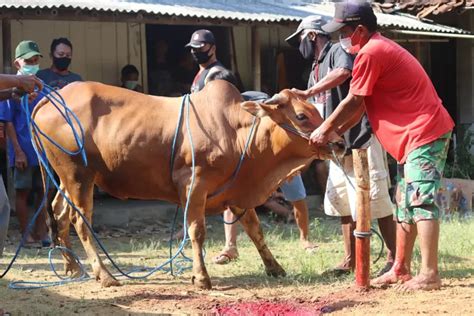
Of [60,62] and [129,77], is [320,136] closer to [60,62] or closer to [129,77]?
[60,62]

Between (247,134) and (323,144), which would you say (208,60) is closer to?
(247,134)

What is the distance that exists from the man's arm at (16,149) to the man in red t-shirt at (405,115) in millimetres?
4065

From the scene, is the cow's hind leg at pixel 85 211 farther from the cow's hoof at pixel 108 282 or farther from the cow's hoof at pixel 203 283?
the cow's hoof at pixel 203 283

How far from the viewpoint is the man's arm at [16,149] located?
9.23m

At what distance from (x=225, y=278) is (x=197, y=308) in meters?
1.27

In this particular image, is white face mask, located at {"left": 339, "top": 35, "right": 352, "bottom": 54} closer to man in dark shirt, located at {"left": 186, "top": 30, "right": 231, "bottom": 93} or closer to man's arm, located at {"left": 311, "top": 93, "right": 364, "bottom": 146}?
man's arm, located at {"left": 311, "top": 93, "right": 364, "bottom": 146}

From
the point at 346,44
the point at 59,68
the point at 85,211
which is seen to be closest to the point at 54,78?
the point at 59,68

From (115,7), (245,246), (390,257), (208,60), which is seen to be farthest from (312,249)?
(115,7)

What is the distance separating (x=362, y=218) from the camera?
6.37 meters

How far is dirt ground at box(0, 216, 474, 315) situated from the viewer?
5.86m

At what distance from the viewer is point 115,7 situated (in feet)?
33.6

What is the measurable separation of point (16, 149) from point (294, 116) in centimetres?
376

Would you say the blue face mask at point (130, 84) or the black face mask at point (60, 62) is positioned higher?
the black face mask at point (60, 62)

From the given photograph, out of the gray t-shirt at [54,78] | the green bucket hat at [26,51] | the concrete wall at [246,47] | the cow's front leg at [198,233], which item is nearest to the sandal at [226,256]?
the cow's front leg at [198,233]
